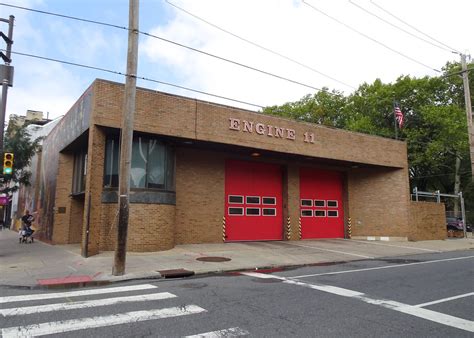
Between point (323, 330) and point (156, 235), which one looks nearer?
A: point (323, 330)

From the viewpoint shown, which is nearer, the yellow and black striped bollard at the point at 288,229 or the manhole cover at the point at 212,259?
the manhole cover at the point at 212,259

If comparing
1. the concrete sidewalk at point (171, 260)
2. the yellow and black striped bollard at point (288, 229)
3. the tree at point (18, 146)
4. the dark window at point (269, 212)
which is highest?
the tree at point (18, 146)

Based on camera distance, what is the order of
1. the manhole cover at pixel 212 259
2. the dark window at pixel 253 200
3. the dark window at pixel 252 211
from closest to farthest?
the manhole cover at pixel 212 259 → the dark window at pixel 252 211 → the dark window at pixel 253 200

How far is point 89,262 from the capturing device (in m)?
13.0

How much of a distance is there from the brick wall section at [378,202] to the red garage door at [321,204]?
82cm

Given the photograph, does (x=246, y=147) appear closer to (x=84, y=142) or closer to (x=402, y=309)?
(x=84, y=142)

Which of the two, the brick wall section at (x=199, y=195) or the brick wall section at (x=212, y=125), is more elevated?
the brick wall section at (x=212, y=125)

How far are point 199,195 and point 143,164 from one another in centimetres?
394

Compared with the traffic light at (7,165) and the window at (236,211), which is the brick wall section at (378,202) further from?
the traffic light at (7,165)

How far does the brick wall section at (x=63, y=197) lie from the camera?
19.5 meters

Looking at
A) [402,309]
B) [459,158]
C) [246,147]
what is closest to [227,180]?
[246,147]

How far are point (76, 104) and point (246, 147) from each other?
7.47 meters

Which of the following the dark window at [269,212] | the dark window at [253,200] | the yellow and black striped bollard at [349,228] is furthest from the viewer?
the yellow and black striped bollard at [349,228]

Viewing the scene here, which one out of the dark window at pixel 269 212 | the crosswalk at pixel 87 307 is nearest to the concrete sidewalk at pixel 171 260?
the crosswalk at pixel 87 307
